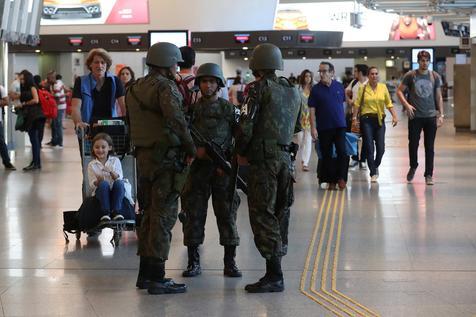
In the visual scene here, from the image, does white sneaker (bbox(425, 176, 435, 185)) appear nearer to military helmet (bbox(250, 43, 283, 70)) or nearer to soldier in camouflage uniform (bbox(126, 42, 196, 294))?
military helmet (bbox(250, 43, 283, 70))

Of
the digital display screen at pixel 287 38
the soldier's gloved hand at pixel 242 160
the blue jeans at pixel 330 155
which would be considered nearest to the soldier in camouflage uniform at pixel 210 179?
the soldier's gloved hand at pixel 242 160

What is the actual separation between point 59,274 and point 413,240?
11.7 feet

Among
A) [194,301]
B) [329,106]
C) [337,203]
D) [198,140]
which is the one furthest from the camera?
[329,106]

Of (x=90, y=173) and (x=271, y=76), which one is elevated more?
(x=271, y=76)

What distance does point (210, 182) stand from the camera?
8.23 metres

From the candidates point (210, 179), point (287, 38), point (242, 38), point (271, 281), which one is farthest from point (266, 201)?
point (287, 38)

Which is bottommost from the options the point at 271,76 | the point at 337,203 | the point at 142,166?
the point at 337,203

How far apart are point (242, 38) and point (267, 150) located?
32.3 m

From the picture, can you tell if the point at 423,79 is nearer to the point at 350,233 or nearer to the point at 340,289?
the point at 350,233

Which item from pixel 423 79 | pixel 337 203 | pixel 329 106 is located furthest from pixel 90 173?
pixel 423 79

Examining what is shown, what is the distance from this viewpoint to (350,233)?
10406mm

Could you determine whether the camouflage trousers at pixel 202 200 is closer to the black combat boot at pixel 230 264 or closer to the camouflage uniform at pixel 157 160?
the black combat boot at pixel 230 264

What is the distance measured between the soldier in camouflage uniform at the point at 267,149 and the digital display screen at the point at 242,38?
31.8 meters

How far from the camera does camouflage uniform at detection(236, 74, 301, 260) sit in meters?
7.50
